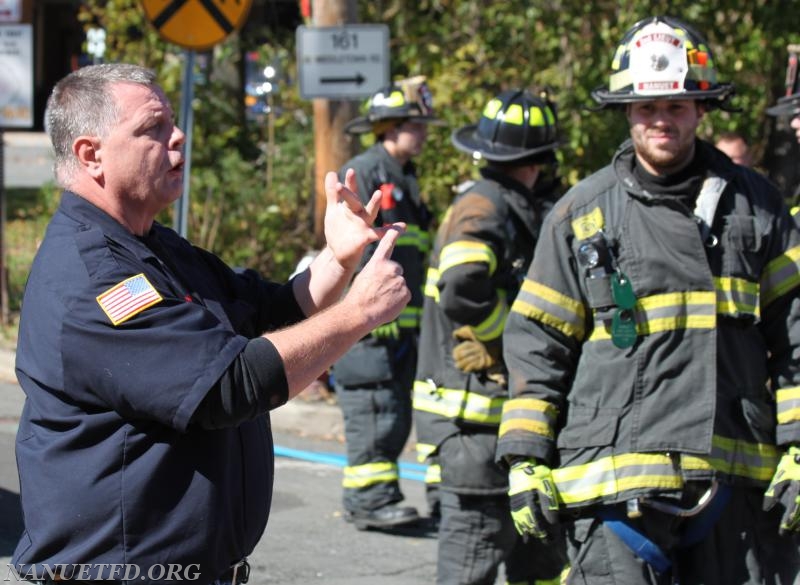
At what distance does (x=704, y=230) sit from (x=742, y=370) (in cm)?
42

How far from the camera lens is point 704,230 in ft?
12.3

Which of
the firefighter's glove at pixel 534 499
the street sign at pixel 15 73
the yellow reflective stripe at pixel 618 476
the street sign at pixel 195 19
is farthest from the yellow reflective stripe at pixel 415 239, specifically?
the street sign at pixel 15 73

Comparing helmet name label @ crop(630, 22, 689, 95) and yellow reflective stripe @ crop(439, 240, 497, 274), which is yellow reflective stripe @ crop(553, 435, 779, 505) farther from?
yellow reflective stripe @ crop(439, 240, 497, 274)

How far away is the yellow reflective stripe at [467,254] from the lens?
16.5ft

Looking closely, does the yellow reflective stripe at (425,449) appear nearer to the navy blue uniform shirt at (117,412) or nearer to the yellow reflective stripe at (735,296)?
the yellow reflective stripe at (735,296)

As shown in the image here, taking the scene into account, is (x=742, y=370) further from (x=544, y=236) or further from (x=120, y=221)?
(x=120, y=221)

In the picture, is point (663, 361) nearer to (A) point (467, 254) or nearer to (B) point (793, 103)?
(A) point (467, 254)

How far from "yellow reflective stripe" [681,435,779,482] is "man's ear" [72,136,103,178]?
1.82 m

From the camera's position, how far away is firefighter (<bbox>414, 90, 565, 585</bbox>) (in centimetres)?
488

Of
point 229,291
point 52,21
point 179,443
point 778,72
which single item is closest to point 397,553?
point 229,291

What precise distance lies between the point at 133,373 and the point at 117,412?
11cm

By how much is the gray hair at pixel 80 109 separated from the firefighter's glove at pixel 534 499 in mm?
1602

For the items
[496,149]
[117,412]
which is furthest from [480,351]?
[117,412]

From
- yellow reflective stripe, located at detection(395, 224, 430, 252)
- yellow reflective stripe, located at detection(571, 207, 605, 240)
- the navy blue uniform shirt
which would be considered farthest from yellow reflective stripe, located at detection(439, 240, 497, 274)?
the navy blue uniform shirt
